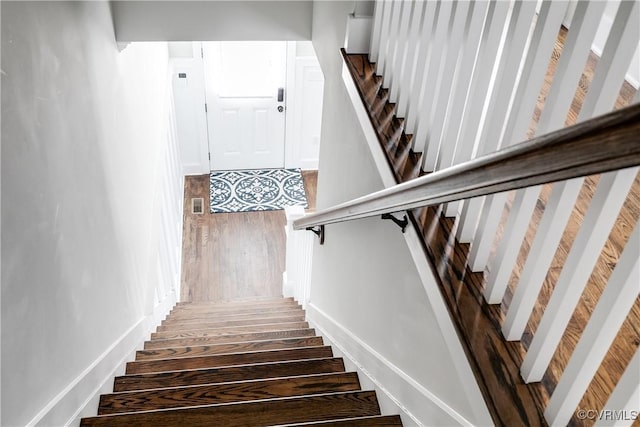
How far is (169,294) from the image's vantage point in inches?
192

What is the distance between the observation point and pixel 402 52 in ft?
6.75

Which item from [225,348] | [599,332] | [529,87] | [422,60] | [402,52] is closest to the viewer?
[599,332]

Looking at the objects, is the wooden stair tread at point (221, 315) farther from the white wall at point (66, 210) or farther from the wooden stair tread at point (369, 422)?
the wooden stair tread at point (369, 422)

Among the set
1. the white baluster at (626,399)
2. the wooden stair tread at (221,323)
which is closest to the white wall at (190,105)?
the wooden stair tread at (221,323)

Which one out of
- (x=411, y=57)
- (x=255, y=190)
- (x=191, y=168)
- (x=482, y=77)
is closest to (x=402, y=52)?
(x=411, y=57)

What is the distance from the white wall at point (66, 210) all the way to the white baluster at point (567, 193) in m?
1.31

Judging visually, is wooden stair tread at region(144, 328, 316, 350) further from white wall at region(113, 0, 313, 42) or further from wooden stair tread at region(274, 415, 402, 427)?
white wall at region(113, 0, 313, 42)

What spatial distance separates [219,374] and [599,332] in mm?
2014

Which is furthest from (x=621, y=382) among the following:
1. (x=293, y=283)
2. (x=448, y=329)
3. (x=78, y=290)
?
(x=293, y=283)

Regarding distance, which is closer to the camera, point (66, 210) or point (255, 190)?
point (66, 210)

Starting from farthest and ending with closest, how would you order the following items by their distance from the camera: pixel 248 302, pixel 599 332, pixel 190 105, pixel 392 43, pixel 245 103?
pixel 245 103, pixel 190 105, pixel 248 302, pixel 392 43, pixel 599 332

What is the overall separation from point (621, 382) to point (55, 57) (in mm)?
1967

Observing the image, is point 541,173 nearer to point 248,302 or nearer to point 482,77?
point 482,77

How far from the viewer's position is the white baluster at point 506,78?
1.29 meters
